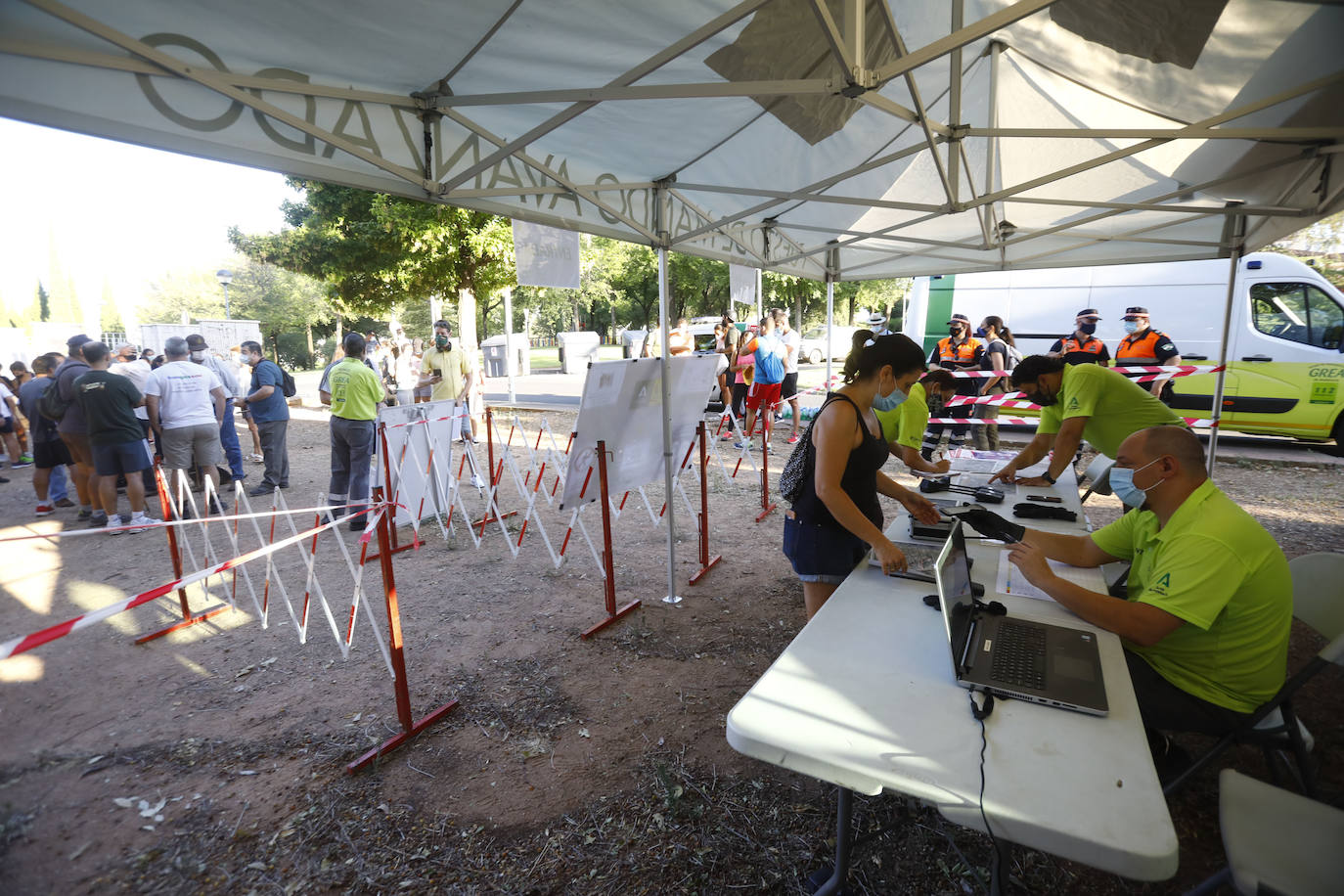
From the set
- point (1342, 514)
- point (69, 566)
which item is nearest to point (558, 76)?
point (69, 566)

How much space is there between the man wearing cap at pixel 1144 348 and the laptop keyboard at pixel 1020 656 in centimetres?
743

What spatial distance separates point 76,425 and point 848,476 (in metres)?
7.92

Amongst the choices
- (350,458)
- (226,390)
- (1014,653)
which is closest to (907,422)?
(1014,653)

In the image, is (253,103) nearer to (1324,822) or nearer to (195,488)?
(1324,822)

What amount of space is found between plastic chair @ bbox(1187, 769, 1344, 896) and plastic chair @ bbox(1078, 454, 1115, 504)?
241cm

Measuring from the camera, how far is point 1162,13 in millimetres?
2791

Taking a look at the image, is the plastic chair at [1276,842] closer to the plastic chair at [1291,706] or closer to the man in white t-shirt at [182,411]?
the plastic chair at [1291,706]

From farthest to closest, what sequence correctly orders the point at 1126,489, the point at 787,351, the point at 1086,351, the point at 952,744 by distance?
1. the point at 787,351
2. the point at 1086,351
3. the point at 1126,489
4. the point at 952,744

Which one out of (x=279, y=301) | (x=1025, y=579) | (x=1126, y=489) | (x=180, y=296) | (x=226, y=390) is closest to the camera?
(x=1025, y=579)

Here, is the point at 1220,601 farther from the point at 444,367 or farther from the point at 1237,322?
the point at 1237,322

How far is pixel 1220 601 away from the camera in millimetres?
1812

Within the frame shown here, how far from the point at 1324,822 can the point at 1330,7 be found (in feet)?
10.1

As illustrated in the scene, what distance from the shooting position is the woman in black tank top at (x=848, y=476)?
2.36m

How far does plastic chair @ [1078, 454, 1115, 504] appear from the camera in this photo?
4.07 meters
